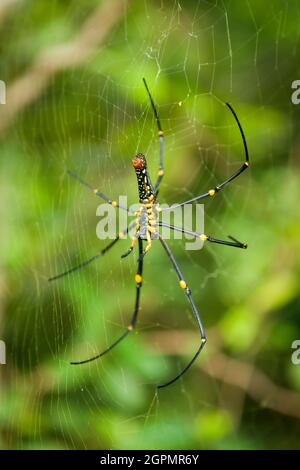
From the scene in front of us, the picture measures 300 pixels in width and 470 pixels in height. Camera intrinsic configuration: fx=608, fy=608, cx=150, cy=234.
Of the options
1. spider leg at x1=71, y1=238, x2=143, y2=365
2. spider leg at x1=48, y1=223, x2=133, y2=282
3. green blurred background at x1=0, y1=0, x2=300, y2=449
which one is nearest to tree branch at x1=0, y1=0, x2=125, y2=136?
green blurred background at x1=0, y1=0, x2=300, y2=449

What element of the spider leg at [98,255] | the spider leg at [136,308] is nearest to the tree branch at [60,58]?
the spider leg at [98,255]

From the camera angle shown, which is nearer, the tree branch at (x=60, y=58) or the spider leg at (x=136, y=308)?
the spider leg at (x=136, y=308)

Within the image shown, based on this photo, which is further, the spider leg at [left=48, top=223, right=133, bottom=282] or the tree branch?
the tree branch

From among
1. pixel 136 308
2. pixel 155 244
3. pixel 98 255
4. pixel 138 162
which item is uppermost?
pixel 138 162

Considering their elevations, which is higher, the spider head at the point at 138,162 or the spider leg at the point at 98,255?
the spider head at the point at 138,162

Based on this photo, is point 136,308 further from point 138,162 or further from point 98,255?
point 138,162

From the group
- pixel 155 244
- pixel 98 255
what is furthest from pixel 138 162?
pixel 155 244

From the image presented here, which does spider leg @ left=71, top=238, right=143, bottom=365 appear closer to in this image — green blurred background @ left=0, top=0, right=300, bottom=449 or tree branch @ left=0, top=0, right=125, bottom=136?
green blurred background @ left=0, top=0, right=300, bottom=449

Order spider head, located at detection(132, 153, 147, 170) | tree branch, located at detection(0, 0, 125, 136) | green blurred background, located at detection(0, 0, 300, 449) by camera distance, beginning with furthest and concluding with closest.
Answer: tree branch, located at detection(0, 0, 125, 136)
green blurred background, located at detection(0, 0, 300, 449)
spider head, located at detection(132, 153, 147, 170)

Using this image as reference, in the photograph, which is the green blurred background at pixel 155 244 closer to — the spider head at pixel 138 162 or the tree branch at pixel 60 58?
the tree branch at pixel 60 58
